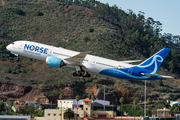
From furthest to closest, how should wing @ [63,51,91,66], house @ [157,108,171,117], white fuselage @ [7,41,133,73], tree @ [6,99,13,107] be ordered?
house @ [157,108,171,117] < tree @ [6,99,13,107] < white fuselage @ [7,41,133,73] < wing @ [63,51,91,66]

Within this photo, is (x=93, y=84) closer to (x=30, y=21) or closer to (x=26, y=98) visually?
(x=26, y=98)

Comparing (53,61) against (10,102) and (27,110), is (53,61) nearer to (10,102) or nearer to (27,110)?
(27,110)

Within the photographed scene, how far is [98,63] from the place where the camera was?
63.4 m

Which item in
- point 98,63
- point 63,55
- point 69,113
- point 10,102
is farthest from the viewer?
point 10,102

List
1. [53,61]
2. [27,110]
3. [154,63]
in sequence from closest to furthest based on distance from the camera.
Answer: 1. [53,61]
2. [154,63]
3. [27,110]

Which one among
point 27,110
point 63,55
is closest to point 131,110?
point 27,110

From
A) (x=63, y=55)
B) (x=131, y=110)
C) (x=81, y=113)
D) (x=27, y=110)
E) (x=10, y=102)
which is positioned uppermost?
(x=63, y=55)

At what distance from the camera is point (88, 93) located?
411 feet

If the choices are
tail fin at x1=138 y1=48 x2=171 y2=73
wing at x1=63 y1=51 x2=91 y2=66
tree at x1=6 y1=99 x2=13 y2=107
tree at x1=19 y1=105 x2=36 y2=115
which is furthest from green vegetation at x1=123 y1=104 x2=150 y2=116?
wing at x1=63 y1=51 x2=91 y2=66

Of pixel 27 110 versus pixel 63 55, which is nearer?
pixel 63 55

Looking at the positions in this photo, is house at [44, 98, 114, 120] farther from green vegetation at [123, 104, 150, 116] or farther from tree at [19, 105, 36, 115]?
green vegetation at [123, 104, 150, 116]

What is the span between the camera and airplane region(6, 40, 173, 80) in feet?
206

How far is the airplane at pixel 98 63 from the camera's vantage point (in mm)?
62812

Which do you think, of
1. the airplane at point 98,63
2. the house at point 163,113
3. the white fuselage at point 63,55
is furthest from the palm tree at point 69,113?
the house at point 163,113
